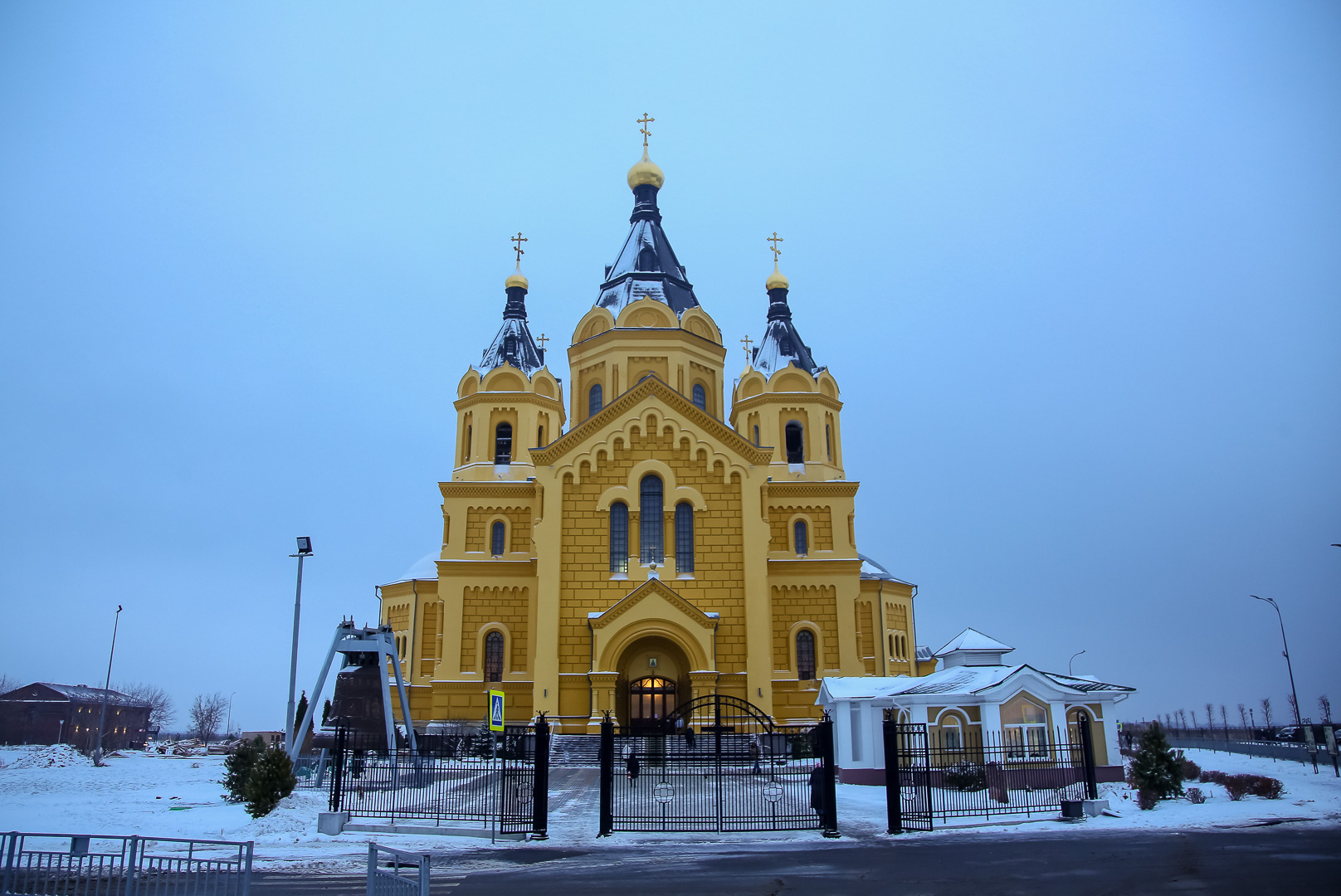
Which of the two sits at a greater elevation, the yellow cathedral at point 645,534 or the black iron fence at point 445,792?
the yellow cathedral at point 645,534

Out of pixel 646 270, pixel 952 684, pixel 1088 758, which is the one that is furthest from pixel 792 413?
pixel 1088 758

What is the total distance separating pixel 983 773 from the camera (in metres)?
21.1

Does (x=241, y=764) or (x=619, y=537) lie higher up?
(x=619, y=537)

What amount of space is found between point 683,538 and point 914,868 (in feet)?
72.3

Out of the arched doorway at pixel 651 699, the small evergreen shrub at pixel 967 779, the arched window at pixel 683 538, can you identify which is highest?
the arched window at pixel 683 538

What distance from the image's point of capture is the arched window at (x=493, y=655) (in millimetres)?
36250

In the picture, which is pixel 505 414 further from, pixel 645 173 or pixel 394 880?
pixel 394 880

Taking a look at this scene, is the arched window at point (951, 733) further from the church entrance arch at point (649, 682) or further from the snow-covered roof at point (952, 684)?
the church entrance arch at point (649, 682)

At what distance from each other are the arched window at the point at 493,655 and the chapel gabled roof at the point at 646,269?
584 inches

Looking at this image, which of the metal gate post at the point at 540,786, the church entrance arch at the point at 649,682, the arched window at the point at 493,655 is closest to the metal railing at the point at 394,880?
the metal gate post at the point at 540,786

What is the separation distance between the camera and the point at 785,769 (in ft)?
79.9

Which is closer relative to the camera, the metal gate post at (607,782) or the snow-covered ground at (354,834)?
the snow-covered ground at (354,834)

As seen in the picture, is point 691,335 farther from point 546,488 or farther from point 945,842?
point 945,842

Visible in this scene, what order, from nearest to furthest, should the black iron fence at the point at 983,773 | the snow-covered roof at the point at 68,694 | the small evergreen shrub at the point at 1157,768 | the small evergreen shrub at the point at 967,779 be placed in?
the black iron fence at the point at 983,773
the small evergreen shrub at the point at 1157,768
the small evergreen shrub at the point at 967,779
the snow-covered roof at the point at 68,694
